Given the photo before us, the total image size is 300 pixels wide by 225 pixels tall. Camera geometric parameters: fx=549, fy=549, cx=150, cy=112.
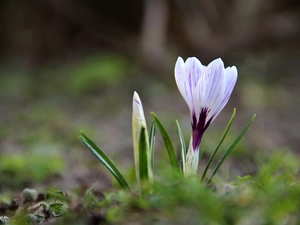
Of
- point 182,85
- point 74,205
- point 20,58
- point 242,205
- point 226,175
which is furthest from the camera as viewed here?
point 20,58

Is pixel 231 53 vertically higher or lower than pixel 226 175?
higher

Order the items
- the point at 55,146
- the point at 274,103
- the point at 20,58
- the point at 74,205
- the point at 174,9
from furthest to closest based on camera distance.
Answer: the point at 20,58, the point at 174,9, the point at 274,103, the point at 55,146, the point at 74,205

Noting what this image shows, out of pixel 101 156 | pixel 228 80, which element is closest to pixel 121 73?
pixel 101 156

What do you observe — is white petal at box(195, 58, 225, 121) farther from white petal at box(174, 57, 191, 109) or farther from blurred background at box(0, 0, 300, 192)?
blurred background at box(0, 0, 300, 192)

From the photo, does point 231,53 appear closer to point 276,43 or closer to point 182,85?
point 276,43

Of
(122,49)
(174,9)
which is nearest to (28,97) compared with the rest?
(122,49)

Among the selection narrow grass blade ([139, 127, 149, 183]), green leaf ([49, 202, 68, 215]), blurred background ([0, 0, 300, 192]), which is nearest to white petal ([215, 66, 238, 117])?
narrow grass blade ([139, 127, 149, 183])

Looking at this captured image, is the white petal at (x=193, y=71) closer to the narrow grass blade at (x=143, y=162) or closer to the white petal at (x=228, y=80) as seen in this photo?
the white petal at (x=228, y=80)
